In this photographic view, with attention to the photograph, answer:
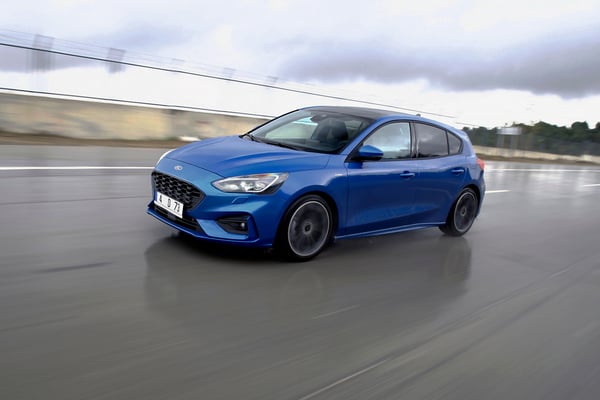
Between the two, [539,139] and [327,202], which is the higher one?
[539,139]

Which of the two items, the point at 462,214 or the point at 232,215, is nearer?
the point at 232,215

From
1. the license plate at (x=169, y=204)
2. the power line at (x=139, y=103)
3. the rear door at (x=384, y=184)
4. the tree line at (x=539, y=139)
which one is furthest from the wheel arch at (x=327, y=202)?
the tree line at (x=539, y=139)

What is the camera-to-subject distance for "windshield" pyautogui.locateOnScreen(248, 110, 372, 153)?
5664 millimetres

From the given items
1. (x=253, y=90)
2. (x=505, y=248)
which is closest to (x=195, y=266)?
(x=505, y=248)

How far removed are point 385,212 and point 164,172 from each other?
2259 millimetres

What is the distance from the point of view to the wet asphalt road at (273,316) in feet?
10.0

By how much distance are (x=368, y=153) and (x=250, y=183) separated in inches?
50.2

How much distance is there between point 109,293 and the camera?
159 inches

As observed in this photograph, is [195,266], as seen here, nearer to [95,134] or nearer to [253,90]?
[95,134]

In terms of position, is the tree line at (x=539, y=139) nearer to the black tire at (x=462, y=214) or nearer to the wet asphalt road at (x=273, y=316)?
the black tire at (x=462, y=214)

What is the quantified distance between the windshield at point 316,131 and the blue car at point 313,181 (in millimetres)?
11

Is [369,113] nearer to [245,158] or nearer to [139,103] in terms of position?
[245,158]

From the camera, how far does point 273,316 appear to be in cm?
402

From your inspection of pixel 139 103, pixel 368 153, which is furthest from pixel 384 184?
pixel 139 103
